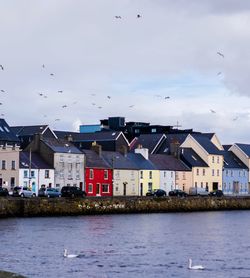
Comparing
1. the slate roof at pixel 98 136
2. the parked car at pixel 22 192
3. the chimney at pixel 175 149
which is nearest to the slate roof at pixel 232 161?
the chimney at pixel 175 149

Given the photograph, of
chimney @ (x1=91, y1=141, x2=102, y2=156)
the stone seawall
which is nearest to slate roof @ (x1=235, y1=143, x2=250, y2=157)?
the stone seawall

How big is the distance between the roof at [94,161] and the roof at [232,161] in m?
33.1

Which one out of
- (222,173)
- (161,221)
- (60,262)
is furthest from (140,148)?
(60,262)

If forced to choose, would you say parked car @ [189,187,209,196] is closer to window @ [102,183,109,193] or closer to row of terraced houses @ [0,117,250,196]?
row of terraced houses @ [0,117,250,196]

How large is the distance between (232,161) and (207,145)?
33.7ft

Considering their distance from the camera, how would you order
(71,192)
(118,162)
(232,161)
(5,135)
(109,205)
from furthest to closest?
(232,161), (118,162), (5,135), (71,192), (109,205)

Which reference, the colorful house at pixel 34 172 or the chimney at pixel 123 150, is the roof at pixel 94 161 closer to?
the chimney at pixel 123 150

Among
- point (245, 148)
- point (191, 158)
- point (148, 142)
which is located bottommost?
point (191, 158)

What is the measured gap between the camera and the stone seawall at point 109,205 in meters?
88.8

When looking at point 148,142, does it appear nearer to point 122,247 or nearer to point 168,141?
point 168,141

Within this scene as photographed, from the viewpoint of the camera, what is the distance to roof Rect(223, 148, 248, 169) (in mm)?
155125

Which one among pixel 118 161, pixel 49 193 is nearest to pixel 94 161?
pixel 118 161

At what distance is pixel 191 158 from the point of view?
5719 inches

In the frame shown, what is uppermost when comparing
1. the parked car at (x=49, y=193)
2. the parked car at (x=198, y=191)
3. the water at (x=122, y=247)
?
the parked car at (x=198, y=191)
